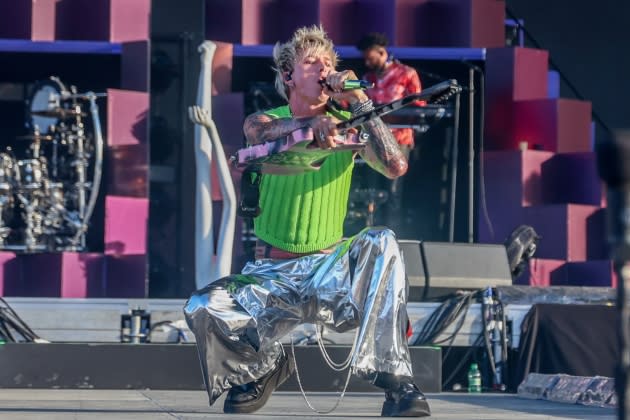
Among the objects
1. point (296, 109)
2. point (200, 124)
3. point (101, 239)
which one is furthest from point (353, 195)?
point (296, 109)

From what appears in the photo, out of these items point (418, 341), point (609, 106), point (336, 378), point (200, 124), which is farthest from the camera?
point (609, 106)

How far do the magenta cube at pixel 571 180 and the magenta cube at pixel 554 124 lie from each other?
0.41ft

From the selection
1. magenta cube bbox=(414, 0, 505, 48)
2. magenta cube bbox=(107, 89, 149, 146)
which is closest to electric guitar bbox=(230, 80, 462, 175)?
magenta cube bbox=(107, 89, 149, 146)

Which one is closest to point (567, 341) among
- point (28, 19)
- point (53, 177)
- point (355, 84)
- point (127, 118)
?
point (355, 84)

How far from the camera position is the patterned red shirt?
8.22 metres

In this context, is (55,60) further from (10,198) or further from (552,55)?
(552,55)

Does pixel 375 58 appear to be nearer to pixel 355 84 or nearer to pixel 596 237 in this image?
pixel 596 237

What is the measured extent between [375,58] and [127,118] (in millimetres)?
1814

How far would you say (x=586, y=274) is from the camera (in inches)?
340

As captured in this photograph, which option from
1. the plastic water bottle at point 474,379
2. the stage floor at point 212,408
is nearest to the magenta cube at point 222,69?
the plastic water bottle at point 474,379

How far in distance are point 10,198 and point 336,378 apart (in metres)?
3.25

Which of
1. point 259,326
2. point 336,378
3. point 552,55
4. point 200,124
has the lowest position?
point 336,378

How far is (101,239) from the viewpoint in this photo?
893 centimetres

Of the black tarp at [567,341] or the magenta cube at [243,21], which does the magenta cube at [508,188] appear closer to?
the magenta cube at [243,21]
